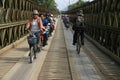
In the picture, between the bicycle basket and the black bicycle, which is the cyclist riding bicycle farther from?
the bicycle basket

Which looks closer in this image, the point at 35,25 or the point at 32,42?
the point at 32,42

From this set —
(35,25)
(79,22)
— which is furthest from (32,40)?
(79,22)

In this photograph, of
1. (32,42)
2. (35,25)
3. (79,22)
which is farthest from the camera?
(79,22)

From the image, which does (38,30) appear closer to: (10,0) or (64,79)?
(64,79)

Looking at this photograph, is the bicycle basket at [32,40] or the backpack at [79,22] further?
the backpack at [79,22]

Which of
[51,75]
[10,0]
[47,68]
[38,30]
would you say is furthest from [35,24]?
[10,0]

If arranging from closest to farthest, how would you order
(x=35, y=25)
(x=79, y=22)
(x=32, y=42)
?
(x=32, y=42) < (x=35, y=25) < (x=79, y=22)

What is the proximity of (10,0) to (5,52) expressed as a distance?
3.63 meters

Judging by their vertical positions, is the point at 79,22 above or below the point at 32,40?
above

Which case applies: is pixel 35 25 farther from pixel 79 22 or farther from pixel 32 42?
pixel 79 22

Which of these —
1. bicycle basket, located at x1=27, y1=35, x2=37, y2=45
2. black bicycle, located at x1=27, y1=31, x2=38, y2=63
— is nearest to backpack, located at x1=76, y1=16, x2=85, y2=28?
black bicycle, located at x1=27, y1=31, x2=38, y2=63

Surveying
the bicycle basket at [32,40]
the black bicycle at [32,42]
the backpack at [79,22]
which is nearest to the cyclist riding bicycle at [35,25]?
the black bicycle at [32,42]

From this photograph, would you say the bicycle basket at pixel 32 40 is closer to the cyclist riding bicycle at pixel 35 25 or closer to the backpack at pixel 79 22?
the cyclist riding bicycle at pixel 35 25

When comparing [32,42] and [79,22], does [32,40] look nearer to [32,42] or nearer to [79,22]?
[32,42]
